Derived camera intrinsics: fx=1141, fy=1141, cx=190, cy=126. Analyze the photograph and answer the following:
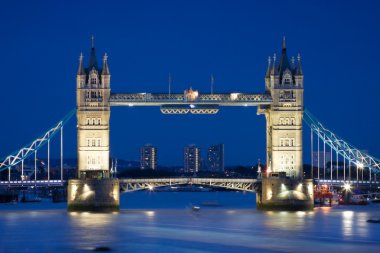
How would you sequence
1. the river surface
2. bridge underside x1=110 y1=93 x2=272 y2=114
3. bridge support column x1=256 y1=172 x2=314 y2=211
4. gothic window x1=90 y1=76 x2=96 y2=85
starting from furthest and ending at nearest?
1. gothic window x1=90 y1=76 x2=96 y2=85
2. bridge support column x1=256 y1=172 x2=314 y2=211
3. bridge underside x1=110 y1=93 x2=272 y2=114
4. the river surface

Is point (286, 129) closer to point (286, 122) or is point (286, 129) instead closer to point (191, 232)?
point (286, 122)

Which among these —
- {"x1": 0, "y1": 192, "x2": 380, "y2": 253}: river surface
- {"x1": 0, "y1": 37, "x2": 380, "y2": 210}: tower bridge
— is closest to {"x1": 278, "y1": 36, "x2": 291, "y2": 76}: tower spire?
{"x1": 0, "y1": 37, "x2": 380, "y2": 210}: tower bridge

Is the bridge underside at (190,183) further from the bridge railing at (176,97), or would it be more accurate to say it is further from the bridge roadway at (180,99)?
the bridge railing at (176,97)

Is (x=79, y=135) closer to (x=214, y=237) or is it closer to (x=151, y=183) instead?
(x=151, y=183)

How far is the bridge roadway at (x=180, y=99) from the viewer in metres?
104

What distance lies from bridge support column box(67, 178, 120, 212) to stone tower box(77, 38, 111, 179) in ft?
7.30

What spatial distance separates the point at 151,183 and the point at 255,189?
9.77 meters

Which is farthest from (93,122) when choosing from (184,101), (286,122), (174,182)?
(286,122)

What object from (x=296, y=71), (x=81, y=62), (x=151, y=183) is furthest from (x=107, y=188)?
(x=296, y=71)

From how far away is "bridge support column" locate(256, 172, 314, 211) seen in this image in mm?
103875

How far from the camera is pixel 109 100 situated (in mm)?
104438

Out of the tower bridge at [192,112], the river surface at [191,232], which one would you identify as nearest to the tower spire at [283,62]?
the tower bridge at [192,112]

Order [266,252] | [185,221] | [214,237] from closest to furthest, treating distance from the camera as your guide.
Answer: [266,252]
[214,237]
[185,221]

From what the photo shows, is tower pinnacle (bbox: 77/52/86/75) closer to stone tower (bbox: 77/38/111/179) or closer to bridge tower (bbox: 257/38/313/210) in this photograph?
stone tower (bbox: 77/38/111/179)
